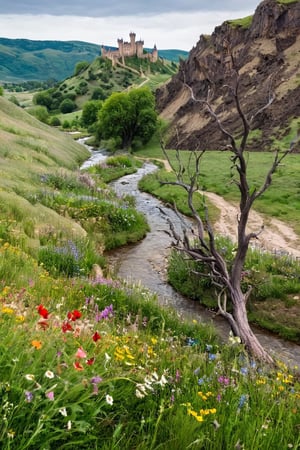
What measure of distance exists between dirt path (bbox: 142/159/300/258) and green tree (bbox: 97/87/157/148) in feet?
141

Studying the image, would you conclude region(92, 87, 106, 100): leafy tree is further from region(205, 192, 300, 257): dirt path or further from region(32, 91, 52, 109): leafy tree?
region(205, 192, 300, 257): dirt path

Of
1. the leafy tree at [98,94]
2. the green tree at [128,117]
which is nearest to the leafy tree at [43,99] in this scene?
the leafy tree at [98,94]

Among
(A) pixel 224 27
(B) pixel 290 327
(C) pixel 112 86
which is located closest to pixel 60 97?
(C) pixel 112 86

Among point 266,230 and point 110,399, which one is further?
point 266,230

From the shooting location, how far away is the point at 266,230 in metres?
26.0

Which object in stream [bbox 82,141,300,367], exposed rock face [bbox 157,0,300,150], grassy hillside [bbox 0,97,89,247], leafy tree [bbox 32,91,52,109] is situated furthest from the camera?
leafy tree [bbox 32,91,52,109]

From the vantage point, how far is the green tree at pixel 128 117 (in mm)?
71125

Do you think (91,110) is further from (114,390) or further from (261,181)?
(114,390)

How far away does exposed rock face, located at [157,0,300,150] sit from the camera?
69.5m

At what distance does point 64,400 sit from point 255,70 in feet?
294

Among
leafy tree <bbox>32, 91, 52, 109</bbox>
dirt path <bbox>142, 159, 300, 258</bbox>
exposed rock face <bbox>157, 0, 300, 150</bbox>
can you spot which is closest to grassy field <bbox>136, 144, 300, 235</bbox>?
dirt path <bbox>142, 159, 300, 258</bbox>

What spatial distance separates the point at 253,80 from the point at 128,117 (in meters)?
27.2

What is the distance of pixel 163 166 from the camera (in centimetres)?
5550

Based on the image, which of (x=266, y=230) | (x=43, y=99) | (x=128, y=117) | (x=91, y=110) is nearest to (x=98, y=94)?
(x=43, y=99)
